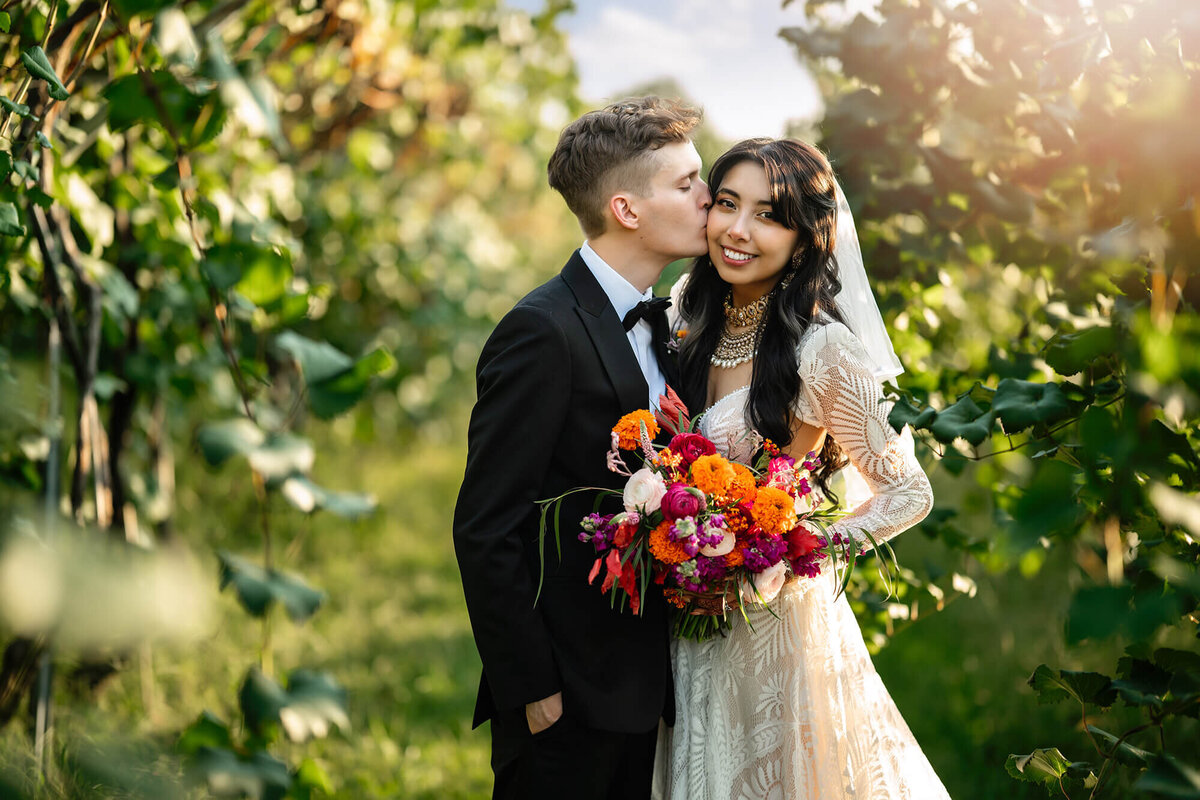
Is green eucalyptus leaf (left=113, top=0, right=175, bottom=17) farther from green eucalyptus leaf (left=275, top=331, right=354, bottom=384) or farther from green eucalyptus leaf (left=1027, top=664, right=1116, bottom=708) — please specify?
green eucalyptus leaf (left=1027, top=664, right=1116, bottom=708)

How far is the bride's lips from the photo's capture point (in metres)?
2.26

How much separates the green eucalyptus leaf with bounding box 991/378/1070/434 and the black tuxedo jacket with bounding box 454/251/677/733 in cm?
90

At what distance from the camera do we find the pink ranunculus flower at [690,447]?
73.0 inches

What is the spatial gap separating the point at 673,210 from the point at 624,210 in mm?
130

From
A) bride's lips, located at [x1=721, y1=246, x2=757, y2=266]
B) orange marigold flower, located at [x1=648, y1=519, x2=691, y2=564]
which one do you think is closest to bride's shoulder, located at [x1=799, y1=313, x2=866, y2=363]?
bride's lips, located at [x1=721, y1=246, x2=757, y2=266]

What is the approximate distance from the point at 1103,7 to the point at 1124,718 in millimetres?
2679

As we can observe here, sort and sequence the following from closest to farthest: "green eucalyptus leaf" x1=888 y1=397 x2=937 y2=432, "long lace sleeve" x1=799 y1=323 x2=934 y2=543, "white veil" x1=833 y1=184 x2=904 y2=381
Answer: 1. "green eucalyptus leaf" x1=888 y1=397 x2=937 y2=432
2. "long lace sleeve" x1=799 y1=323 x2=934 y2=543
3. "white veil" x1=833 y1=184 x2=904 y2=381

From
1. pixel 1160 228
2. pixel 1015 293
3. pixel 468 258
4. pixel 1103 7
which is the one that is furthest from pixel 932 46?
pixel 468 258

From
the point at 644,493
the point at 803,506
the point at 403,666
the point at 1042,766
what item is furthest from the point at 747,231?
the point at 403,666

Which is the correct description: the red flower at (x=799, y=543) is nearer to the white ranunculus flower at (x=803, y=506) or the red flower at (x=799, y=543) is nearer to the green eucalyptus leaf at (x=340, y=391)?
the white ranunculus flower at (x=803, y=506)

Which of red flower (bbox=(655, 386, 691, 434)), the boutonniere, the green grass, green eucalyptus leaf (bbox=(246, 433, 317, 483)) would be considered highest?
green eucalyptus leaf (bbox=(246, 433, 317, 483))

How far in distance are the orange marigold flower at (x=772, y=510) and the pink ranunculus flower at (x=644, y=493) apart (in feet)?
0.63

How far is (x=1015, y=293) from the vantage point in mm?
4547

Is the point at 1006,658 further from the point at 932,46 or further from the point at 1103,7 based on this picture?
the point at 1103,7
